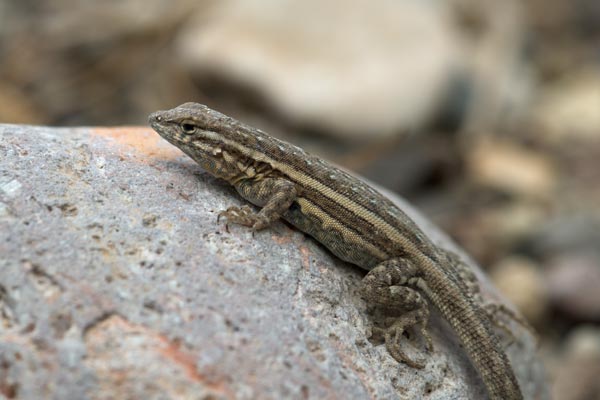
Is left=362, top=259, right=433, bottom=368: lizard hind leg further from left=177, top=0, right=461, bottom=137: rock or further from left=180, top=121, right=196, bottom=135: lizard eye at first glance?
left=177, top=0, right=461, bottom=137: rock

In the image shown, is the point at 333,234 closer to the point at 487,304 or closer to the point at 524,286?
the point at 487,304

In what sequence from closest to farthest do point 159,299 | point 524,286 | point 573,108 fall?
1. point 159,299
2. point 524,286
3. point 573,108

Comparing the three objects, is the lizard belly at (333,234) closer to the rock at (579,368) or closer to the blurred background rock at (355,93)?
the rock at (579,368)

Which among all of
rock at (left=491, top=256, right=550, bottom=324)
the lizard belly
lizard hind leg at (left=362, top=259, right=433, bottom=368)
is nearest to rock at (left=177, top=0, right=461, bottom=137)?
rock at (left=491, top=256, right=550, bottom=324)

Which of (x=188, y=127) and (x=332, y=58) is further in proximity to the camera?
(x=332, y=58)

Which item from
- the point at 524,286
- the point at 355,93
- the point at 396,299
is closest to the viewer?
the point at 396,299

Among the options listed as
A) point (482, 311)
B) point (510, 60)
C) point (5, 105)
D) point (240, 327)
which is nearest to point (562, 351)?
point (482, 311)

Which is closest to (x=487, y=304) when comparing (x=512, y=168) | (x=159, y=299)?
(x=159, y=299)
